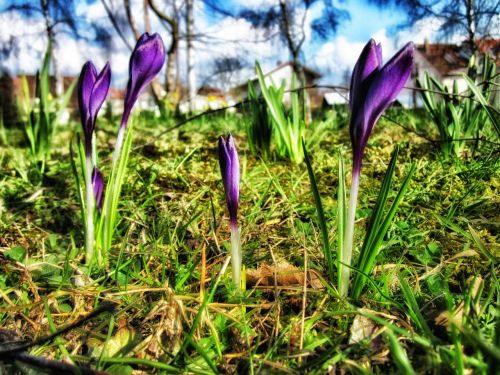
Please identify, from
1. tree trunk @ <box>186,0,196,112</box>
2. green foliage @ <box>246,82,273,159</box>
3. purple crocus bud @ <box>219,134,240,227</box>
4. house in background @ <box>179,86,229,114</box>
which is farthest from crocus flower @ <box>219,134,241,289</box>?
tree trunk @ <box>186,0,196,112</box>

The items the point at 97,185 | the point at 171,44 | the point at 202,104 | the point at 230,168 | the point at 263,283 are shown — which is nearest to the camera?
the point at 230,168

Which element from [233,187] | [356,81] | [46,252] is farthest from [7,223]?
[356,81]

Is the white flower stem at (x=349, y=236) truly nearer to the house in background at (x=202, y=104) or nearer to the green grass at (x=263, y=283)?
the green grass at (x=263, y=283)

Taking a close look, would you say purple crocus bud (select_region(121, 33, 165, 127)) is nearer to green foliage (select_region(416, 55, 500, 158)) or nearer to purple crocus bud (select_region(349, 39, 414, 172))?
purple crocus bud (select_region(349, 39, 414, 172))

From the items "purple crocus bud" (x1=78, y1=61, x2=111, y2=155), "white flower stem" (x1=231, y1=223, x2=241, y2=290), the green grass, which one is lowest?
the green grass

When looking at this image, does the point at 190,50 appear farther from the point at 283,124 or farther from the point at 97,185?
the point at 97,185

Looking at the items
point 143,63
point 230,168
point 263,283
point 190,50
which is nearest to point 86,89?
point 143,63

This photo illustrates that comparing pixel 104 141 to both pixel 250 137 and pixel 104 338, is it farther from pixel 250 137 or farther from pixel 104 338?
pixel 104 338
